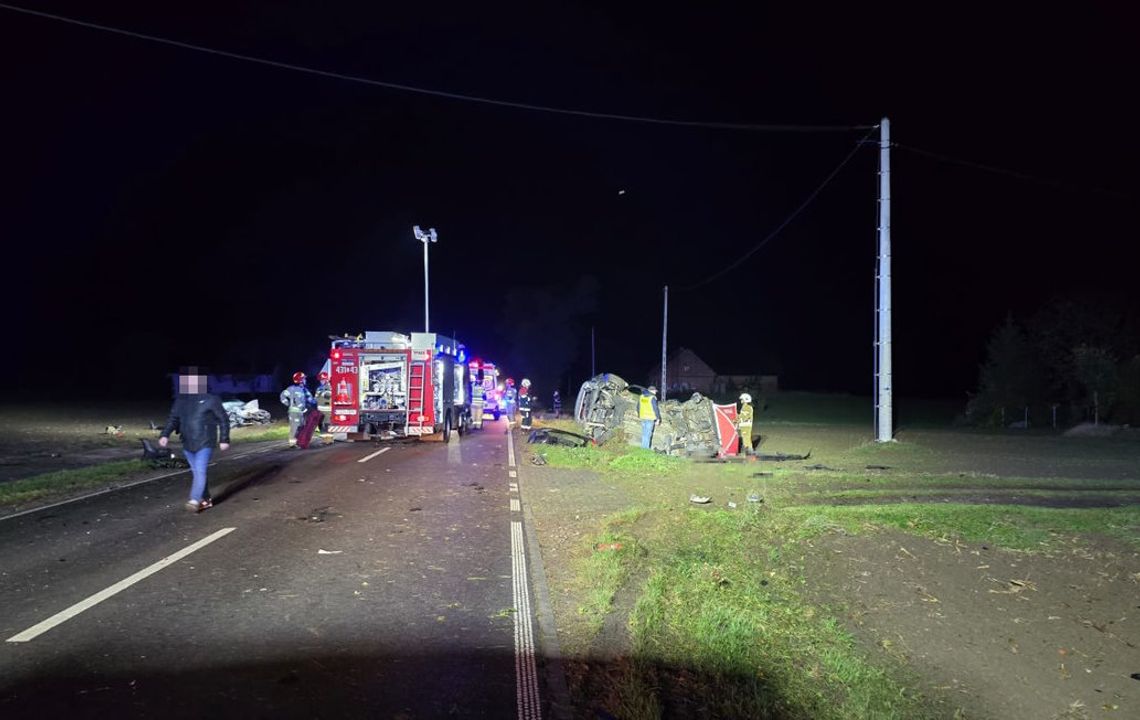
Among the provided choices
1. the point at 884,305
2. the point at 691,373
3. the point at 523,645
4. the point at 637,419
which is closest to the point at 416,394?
the point at 637,419

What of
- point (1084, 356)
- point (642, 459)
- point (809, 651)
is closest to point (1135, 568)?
point (809, 651)

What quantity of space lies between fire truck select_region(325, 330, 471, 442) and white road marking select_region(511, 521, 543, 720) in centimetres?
Result: 1412

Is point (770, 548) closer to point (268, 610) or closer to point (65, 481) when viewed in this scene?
point (268, 610)

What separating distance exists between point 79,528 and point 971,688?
9629 mm

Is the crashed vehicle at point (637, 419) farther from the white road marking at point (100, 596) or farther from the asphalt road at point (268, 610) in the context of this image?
the white road marking at point (100, 596)

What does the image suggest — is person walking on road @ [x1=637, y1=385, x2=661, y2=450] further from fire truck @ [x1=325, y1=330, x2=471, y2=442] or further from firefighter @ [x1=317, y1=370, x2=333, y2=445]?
firefighter @ [x1=317, y1=370, x2=333, y2=445]

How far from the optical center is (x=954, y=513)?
9898mm

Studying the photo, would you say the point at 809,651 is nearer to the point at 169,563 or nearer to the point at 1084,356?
the point at 169,563

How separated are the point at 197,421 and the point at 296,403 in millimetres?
10909

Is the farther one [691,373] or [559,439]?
[691,373]

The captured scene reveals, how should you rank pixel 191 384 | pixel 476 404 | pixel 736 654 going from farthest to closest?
pixel 476 404, pixel 191 384, pixel 736 654

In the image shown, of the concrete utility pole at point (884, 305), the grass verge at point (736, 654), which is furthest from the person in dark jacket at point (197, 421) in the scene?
the concrete utility pole at point (884, 305)

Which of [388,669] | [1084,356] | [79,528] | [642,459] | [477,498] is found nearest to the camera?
[388,669]

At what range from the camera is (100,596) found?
20.7ft
